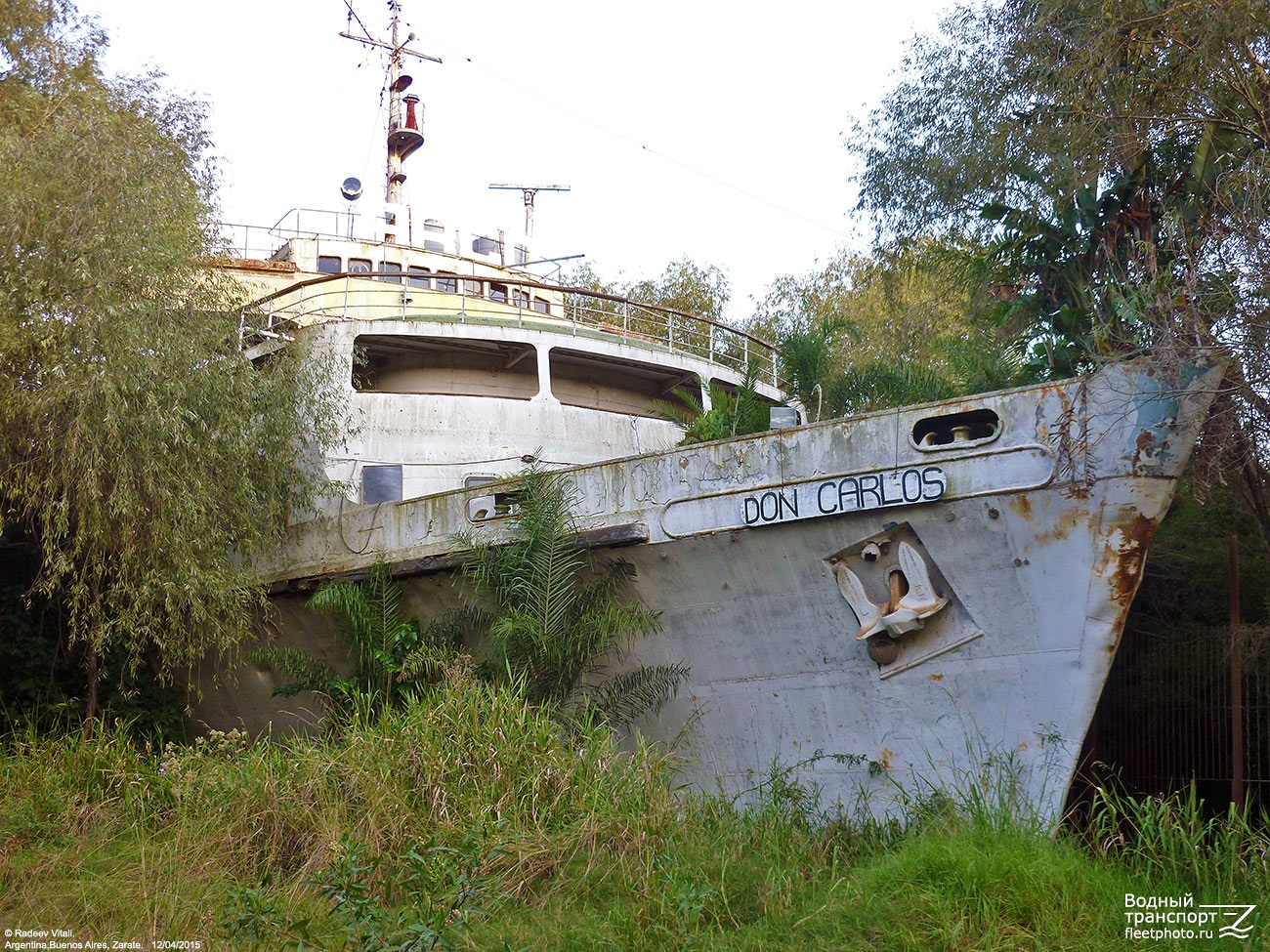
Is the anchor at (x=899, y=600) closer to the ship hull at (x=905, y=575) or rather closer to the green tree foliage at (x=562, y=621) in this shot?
the ship hull at (x=905, y=575)

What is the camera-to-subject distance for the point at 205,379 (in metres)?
10.0

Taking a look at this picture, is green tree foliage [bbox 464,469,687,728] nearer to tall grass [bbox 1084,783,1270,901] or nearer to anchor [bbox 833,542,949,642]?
anchor [bbox 833,542,949,642]

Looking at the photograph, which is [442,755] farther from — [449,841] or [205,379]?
[205,379]

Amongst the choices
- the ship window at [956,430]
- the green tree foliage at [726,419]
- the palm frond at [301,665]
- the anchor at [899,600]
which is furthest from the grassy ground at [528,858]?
the green tree foliage at [726,419]

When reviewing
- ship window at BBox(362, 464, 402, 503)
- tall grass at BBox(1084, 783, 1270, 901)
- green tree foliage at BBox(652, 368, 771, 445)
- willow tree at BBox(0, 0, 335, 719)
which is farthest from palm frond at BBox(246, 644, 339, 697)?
tall grass at BBox(1084, 783, 1270, 901)

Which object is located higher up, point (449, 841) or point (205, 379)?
point (205, 379)

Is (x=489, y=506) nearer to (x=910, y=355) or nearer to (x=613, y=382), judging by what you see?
(x=613, y=382)

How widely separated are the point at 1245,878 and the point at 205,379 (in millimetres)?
8345

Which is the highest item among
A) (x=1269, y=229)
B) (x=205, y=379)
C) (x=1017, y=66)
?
(x=1017, y=66)

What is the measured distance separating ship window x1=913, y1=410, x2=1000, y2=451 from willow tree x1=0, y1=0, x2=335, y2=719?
572 centimetres

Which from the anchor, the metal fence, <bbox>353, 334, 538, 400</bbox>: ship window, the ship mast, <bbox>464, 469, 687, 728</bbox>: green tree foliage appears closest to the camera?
the anchor

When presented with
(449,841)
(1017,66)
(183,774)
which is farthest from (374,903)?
(1017,66)

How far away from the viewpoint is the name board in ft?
27.1

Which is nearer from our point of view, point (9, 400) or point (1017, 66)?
point (9, 400)
